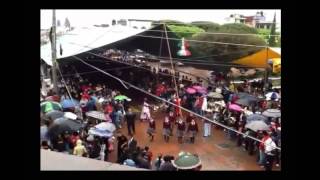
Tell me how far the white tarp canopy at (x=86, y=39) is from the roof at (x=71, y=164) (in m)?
2.88

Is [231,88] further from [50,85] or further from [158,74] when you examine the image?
[50,85]

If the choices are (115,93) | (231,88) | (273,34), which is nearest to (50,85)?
(115,93)

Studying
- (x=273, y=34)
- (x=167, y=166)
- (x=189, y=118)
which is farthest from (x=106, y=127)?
(x=273, y=34)

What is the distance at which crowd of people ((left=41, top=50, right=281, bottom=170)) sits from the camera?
7254mm

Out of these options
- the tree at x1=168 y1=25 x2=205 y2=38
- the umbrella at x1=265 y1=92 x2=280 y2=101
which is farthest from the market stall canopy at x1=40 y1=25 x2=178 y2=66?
the umbrella at x1=265 y1=92 x2=280 y2=101

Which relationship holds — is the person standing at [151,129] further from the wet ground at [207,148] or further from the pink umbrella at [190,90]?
the pink umbrella at [190,90]

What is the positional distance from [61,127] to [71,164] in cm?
89

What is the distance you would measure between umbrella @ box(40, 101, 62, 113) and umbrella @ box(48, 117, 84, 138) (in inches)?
22.7

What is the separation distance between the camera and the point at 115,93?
30.0 feet

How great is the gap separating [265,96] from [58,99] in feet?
12.2

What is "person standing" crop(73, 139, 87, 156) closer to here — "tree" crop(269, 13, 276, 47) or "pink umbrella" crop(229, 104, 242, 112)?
"pink umbrella" crop(229, 104, 242, 112)

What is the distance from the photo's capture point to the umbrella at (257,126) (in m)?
7.51

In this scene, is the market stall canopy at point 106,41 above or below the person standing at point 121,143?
above

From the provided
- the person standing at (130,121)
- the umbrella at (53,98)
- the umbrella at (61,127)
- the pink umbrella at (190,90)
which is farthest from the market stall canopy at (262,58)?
the umbrella at (61,127)
